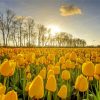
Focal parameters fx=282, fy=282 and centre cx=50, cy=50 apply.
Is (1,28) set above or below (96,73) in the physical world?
above

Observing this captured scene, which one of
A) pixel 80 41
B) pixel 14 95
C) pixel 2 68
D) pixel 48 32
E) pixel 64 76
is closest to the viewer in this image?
pixel 14 95

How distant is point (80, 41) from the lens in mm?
142875

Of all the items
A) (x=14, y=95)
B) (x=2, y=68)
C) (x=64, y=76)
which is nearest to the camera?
(x=14, y=95)

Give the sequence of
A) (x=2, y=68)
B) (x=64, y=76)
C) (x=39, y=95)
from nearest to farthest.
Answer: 1. (x=39, y=95)
2. (x=2, y=68)
3. (x=64, y=76)

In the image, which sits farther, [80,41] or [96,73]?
[80,41]

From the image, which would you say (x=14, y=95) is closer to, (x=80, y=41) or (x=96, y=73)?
(x=96, y=73)

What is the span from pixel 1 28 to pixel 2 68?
267 ft

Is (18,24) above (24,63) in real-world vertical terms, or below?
above

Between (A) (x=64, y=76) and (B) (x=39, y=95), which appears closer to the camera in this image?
(B) (x=39, y=95)

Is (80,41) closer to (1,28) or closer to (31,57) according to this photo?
(1,28)

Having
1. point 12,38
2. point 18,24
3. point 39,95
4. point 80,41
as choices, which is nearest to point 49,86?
point 39,95

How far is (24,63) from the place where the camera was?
5945mm

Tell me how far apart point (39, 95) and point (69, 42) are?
130010mm

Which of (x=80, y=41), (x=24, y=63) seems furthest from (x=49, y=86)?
(x=80, y=41)
